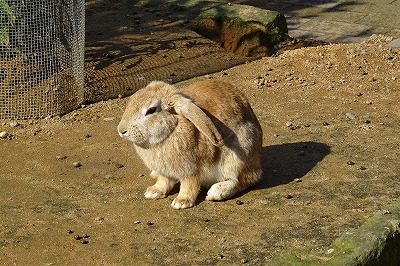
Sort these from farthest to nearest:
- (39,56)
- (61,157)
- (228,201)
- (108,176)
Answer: (39,56) → (61,157) → (108,176) → (228,201)

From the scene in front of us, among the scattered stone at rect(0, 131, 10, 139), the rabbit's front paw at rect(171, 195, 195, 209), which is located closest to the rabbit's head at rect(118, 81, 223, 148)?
the rabbit's front paw at rect(171, 195, 195, 209)

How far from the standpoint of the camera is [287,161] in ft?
23.4

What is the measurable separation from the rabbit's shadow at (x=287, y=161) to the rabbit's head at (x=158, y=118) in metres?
0.64

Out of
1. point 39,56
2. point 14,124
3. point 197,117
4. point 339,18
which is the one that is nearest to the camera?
point 197,117

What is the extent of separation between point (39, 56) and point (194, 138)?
9.21 ft

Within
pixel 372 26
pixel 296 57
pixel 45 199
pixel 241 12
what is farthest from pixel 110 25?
pixel 45 199

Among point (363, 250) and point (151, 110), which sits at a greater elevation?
point (151, 110)

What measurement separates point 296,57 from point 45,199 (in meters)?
4.20

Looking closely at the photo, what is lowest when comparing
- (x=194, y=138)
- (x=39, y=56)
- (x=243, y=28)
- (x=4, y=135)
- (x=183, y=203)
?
(x=4, y=135)

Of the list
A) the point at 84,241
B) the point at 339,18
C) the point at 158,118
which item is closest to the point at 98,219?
the point at 84,241

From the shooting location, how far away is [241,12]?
10.7 m

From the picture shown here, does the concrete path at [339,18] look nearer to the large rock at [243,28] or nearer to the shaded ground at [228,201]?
the large rock at [243,28]

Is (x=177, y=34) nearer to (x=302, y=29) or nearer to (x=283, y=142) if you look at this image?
(x=302, y=29)

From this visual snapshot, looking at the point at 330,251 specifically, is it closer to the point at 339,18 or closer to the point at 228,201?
the point at 228,201
